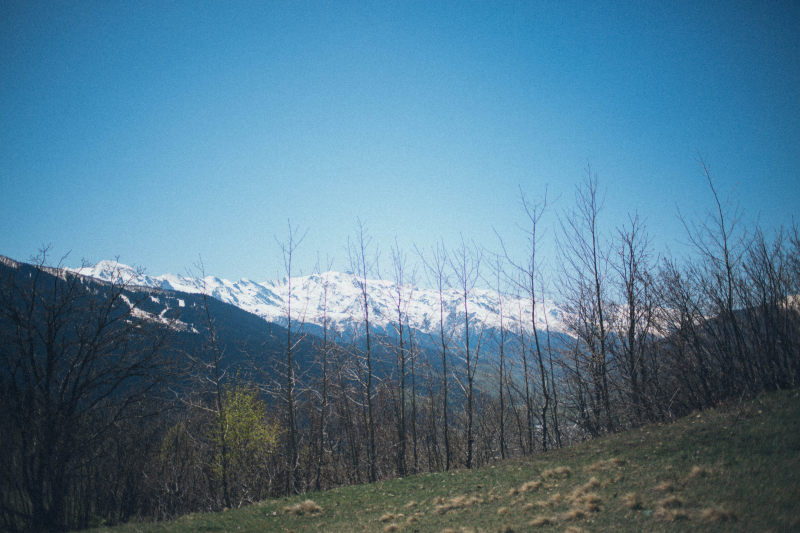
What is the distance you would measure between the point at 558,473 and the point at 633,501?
13.0 feet

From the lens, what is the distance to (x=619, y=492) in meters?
8.33

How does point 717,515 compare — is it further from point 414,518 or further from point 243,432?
point 243,432

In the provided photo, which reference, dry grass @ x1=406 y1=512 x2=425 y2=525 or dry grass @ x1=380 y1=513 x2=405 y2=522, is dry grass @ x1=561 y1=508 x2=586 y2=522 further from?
dry grass @ x1=380 y1=513 x2=405 y2=522

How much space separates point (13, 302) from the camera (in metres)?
14.9

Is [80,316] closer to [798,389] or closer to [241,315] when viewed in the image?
[798,389]

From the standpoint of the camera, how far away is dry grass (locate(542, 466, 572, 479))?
10.8 meters

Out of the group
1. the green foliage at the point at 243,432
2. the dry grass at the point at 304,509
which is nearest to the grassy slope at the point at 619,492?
the dry grass at the point at 304,509

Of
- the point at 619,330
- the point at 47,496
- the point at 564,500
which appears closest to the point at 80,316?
the point at 47,496

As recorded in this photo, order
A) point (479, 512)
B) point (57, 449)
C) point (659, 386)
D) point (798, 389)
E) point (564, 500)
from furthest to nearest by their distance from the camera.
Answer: point (659, 386) → point (57, 449) → point (798, 389) → point (479, 512) → point (564, 500)

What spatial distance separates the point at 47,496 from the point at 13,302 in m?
8.61

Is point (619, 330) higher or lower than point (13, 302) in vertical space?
lower

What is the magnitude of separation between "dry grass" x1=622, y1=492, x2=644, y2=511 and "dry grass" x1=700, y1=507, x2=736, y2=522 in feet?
4.19

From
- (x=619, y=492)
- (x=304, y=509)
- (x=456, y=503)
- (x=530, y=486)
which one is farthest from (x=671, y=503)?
(x=304, y=509)

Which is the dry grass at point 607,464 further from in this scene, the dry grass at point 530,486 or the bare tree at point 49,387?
the bare tree at point 49,387
